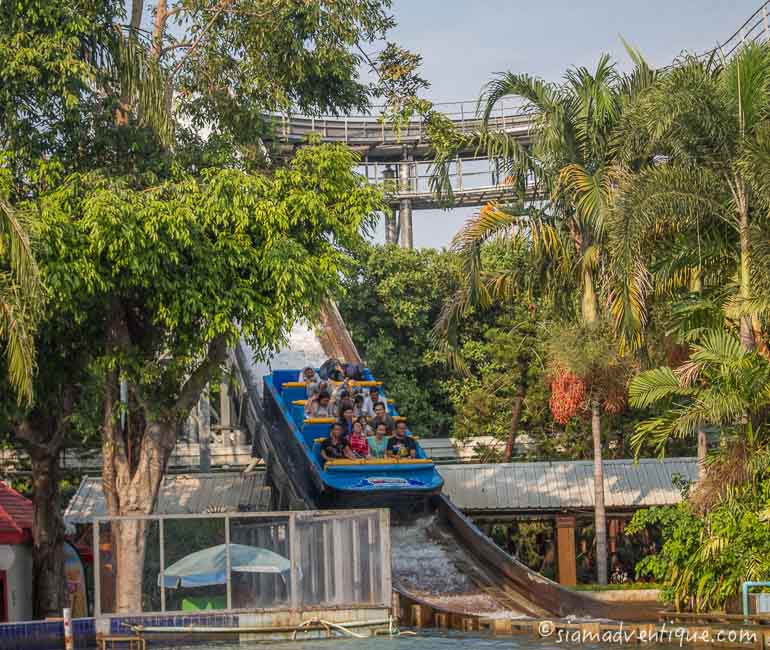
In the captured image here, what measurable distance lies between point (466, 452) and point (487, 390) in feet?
7.24

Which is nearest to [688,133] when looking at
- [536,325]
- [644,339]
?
[644,339]

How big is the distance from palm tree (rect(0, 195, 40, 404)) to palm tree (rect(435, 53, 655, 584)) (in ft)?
32.4

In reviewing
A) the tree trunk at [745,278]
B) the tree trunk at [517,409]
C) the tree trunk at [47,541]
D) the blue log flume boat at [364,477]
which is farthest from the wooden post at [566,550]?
the tree trunk at [47,541]

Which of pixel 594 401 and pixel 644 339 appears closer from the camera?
pixel 644 339

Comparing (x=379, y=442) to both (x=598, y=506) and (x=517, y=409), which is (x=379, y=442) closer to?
(x=598, y=506)

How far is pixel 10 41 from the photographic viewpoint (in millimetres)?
18406

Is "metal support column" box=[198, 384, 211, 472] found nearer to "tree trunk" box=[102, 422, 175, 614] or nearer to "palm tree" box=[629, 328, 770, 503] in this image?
"tree trunk" box=[102, 422, 175, 614]

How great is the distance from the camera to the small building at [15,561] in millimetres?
21016

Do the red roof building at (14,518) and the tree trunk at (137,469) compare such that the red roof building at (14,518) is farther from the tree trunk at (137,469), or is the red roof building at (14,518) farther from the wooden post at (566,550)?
the wooden post at (566,550)

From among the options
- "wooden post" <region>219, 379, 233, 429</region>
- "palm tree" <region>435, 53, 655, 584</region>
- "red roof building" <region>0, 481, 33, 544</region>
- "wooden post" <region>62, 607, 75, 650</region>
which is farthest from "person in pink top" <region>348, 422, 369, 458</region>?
"wooden post" <region>219, 379, 233, 429</region>

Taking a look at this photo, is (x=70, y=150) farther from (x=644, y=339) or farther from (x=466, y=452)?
(x=466, y=452)

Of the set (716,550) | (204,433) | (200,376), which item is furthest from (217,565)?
(204,433)

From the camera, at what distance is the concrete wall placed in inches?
866

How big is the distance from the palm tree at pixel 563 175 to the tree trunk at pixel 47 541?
8178mm
